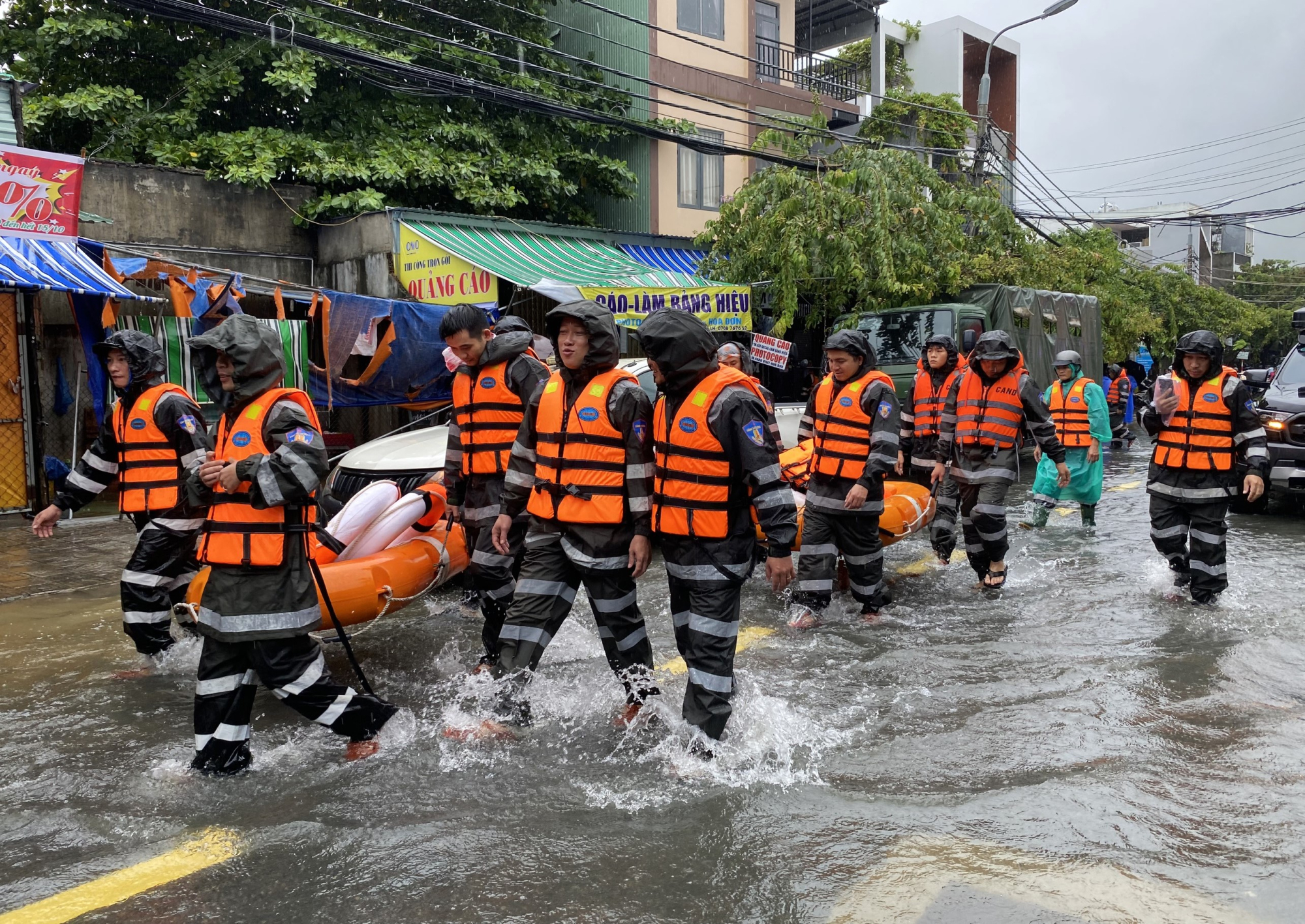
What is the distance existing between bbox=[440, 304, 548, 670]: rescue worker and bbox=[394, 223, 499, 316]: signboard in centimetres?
736

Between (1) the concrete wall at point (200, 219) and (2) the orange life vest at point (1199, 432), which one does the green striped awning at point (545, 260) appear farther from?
(2) the orange life vest at point (1199, 432)

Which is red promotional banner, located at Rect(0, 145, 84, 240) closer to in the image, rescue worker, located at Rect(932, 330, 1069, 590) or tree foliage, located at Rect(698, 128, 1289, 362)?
tree foliage, located at Rect(698, 128, 1289, 362)

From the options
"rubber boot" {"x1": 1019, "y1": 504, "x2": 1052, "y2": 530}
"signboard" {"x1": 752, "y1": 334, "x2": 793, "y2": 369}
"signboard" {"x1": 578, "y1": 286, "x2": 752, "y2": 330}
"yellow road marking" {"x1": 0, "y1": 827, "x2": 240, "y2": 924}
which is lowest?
"yellow road marking" {"x1": 0, "y1": 827, "x2": 240, "y2": 924}

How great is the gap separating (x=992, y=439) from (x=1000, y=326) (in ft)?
26.1

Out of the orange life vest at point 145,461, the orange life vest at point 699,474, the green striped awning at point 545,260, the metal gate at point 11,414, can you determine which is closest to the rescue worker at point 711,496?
the orange life vest at point 699,474

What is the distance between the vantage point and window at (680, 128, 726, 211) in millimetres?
20891

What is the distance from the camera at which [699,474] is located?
13.8ft

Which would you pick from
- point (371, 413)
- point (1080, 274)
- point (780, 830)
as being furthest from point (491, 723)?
point (1080, 274)

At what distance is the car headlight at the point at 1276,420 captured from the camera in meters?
10.4

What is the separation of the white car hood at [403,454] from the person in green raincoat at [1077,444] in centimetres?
613

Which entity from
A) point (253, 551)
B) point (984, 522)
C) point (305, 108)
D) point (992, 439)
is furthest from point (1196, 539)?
point (305, 108)

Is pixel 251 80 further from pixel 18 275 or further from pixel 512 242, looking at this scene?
pixel 18 275

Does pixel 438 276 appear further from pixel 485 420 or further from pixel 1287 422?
pixel 1287 422

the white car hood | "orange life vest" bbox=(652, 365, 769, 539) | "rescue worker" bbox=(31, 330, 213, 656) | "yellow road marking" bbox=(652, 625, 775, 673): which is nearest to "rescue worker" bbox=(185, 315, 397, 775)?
"orange life vest" bbox=(652, 365, 769, 539)
